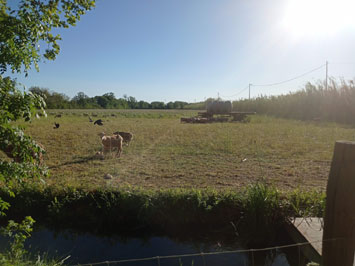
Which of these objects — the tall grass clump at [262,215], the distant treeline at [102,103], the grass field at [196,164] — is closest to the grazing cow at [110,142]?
the grass field at [196,164]

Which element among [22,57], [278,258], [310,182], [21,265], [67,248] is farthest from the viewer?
[310,182]

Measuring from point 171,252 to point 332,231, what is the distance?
1.92 metres

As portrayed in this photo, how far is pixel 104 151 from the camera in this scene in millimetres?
6219

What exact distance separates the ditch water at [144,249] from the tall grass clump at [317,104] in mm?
13687

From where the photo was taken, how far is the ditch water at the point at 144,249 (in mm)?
2740

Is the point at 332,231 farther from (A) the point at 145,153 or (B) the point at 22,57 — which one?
(A) the point at 145,153

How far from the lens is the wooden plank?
2.29 metres

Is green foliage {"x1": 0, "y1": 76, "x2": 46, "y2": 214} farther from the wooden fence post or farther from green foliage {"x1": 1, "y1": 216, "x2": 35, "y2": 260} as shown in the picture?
the wooden fence post

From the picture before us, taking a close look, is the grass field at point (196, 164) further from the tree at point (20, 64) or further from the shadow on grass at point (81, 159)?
the tree at point (20, 64)

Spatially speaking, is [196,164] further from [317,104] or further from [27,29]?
[317,104]

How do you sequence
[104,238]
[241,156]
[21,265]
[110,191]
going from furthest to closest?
[241,156], [110,191], [104,238], [21,265]

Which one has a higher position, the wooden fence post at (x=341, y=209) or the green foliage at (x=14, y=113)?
the green foliage at (x=14, y=113)

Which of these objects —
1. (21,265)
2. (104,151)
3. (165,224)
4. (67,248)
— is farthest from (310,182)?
(104,151)

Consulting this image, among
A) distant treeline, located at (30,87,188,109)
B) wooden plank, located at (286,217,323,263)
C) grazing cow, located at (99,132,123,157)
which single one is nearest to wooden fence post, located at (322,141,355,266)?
wooden plank, located at (286,217,323,263)
